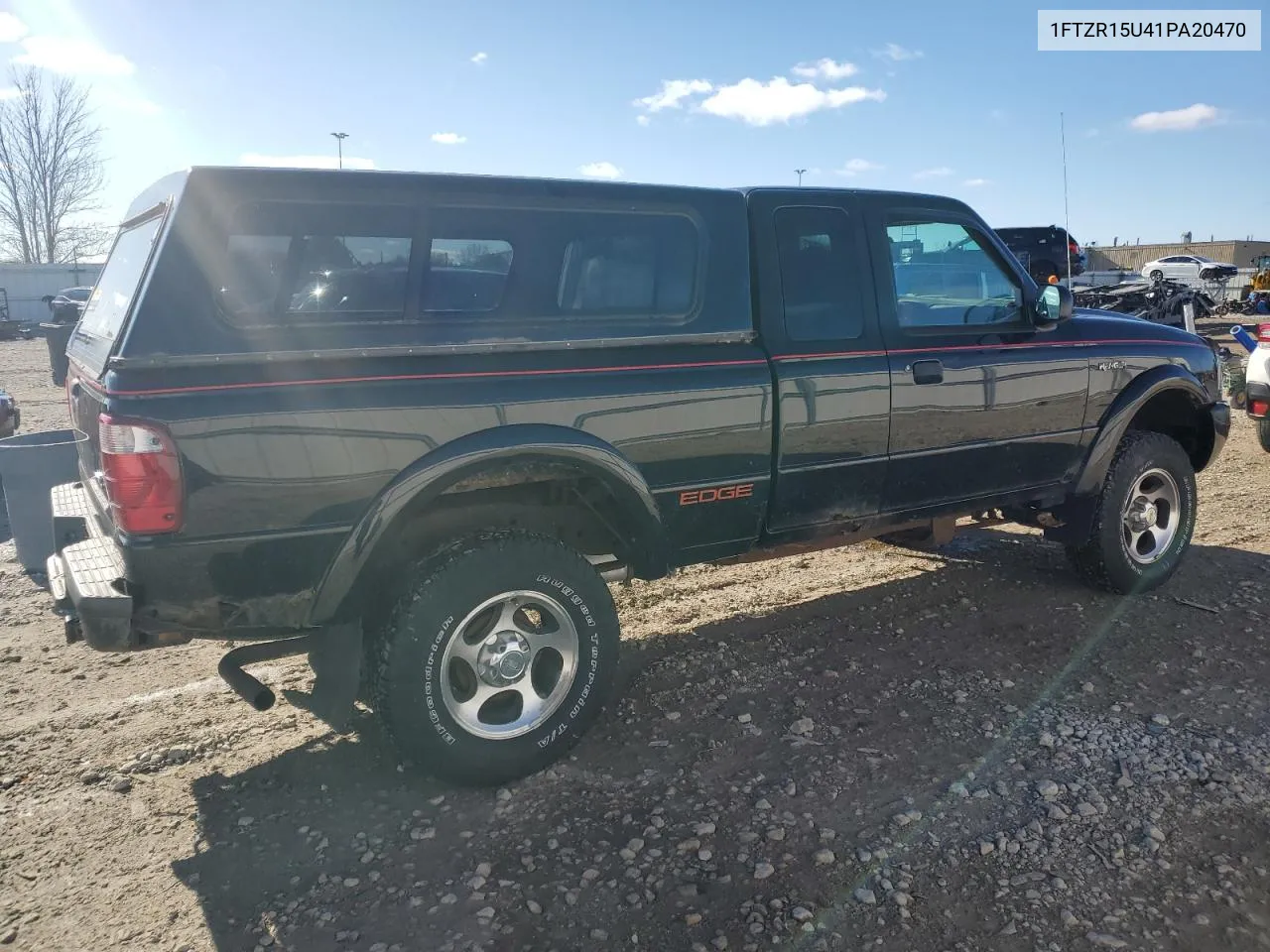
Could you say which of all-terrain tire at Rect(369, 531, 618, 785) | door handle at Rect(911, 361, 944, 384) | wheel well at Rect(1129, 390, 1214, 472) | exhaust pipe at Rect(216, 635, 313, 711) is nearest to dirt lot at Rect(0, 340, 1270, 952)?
all-terrain tire at Rect(369, 531, 618, 785)

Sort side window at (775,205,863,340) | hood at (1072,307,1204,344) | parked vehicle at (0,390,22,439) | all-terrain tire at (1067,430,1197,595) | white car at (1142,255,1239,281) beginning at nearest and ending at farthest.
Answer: side window at (775,205,863,340) < hood at (1072,307,1204,344) < all-terrain tire at (1067,430,1197,595) < parked vehicle at (0,390,22,439) < white car at (1142,255,1239,281)

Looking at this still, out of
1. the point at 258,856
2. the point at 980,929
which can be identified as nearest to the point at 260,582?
the point at 258,856

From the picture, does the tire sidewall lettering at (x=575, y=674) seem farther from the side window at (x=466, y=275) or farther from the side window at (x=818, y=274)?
the side window at (x=818, y=274)

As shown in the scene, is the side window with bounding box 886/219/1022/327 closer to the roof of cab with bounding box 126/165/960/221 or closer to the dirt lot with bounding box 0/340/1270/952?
the roof of cab with bounding box 126/165/960/221

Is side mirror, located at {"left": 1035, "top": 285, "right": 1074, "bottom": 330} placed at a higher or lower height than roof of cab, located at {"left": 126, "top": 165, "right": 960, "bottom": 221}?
lower

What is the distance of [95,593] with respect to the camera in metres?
2.85

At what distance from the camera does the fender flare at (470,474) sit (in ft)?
9.95

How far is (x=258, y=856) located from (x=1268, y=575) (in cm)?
550

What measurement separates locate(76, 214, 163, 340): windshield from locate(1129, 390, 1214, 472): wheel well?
487 cm

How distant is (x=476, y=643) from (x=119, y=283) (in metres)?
1.85

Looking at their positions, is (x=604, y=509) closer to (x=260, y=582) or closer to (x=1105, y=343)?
(x=260, y=582)

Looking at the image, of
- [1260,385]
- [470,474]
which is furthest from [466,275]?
[1260,385]

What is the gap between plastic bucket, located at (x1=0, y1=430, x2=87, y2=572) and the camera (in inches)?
208

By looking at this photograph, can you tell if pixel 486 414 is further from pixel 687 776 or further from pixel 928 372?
pixel 928 372
